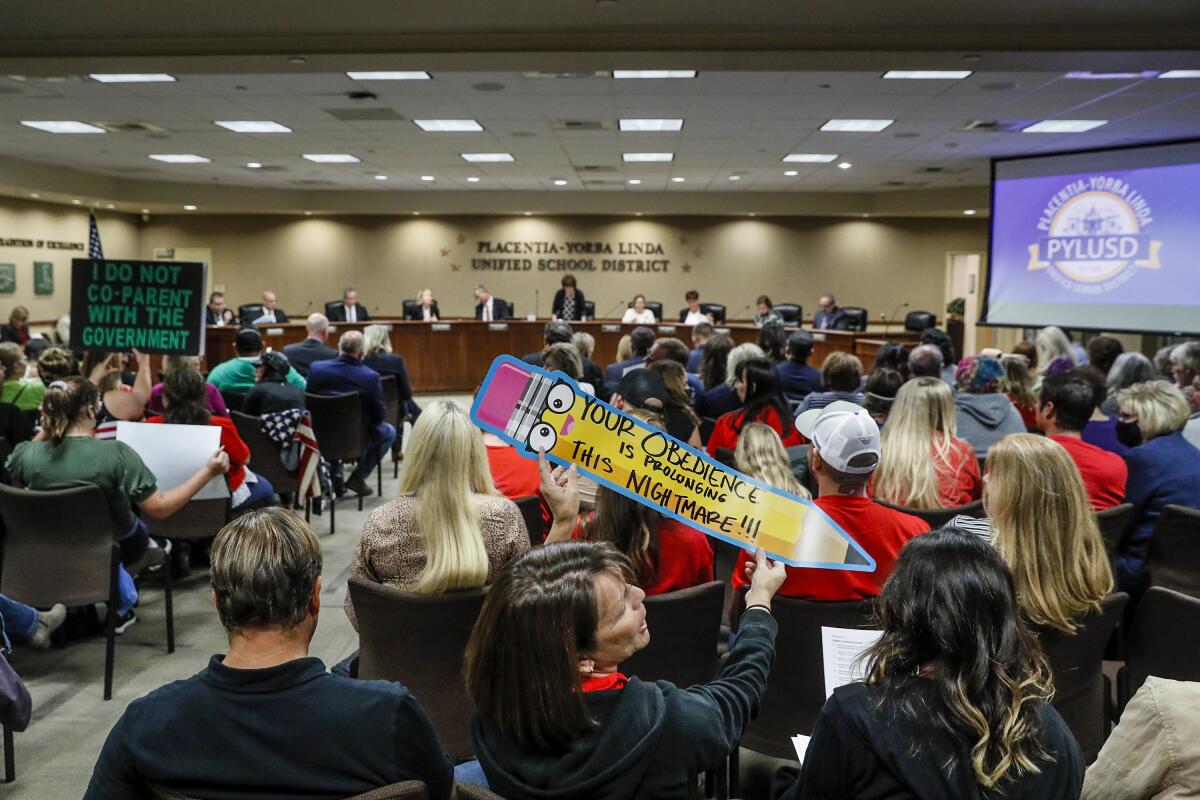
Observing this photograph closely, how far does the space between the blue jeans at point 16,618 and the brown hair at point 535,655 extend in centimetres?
283

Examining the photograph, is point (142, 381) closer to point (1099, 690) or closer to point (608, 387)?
point (608, 387)

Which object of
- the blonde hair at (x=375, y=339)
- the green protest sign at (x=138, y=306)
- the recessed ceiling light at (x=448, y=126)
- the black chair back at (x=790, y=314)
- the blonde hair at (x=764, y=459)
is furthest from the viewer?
the black chair back at (x=790, y=314)

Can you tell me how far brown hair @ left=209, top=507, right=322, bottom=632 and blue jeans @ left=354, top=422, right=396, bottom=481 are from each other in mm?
4979

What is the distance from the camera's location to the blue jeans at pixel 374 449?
6.54 m

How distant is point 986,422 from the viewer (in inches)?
168

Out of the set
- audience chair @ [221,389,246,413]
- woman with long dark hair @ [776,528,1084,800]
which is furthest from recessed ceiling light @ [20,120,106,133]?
woman with long dark hair @ [776,528,1084,800]

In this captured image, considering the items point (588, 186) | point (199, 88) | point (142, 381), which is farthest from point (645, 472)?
point (588, 186)

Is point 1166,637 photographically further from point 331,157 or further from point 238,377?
point 331,157

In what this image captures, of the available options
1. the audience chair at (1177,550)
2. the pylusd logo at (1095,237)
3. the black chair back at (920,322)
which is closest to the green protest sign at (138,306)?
the audience chair at (1177,550)

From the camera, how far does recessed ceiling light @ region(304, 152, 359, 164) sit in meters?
11.0

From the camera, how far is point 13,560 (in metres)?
3.38

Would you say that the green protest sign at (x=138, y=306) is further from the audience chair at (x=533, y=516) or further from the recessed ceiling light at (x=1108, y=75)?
the recessed ceiling light at (x=1108, y=75)

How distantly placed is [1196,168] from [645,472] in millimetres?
9039

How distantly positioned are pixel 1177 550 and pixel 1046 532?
1187mm
